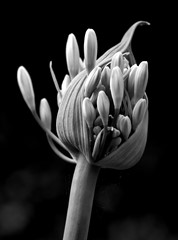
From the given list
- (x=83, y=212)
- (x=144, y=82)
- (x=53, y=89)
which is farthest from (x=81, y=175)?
(x=53, y=89)

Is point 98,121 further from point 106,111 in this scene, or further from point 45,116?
A: point 45,116

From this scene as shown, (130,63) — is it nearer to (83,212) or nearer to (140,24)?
(140,24)

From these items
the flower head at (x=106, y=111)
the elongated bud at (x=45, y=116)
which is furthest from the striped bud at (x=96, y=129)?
the elongated bud at (x=45, y=116)

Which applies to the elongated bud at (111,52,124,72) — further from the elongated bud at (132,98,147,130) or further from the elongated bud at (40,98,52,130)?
the elongated bud at (40,98,52,130)

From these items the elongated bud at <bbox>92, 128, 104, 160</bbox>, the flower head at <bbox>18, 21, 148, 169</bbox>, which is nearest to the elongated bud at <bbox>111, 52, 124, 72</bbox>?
the flower head at <bbox>18, 21, 148, 169</bbox>

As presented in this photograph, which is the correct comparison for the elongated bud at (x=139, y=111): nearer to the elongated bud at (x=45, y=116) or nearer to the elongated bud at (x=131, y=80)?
the elongated bud at (x=131, y=80)

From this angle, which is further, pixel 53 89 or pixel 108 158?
pixel 53 89

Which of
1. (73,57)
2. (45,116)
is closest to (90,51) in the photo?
(73,57)
